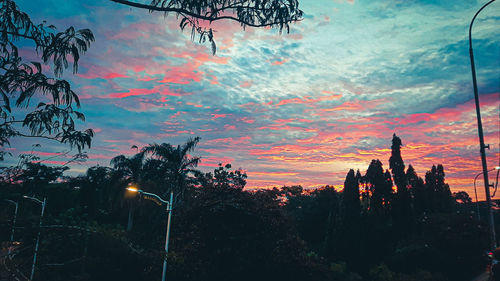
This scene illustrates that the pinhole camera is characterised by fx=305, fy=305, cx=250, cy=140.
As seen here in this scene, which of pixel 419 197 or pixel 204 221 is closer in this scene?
pixel 204 221

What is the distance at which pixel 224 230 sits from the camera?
20016 mm

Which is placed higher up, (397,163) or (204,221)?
(397,163)

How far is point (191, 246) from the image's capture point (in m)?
19.2

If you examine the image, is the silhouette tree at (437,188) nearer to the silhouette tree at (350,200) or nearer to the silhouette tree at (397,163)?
the silhouette tree at (397,163)

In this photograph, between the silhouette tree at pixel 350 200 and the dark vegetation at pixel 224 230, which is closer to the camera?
the dark vegetation at pixel 224 230

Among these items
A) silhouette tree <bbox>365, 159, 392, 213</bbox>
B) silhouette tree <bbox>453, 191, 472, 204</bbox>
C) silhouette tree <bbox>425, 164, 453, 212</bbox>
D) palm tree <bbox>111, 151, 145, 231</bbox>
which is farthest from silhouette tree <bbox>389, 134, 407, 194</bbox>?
silhouette tree <bbox>453, 191, 472, 204</bbox>

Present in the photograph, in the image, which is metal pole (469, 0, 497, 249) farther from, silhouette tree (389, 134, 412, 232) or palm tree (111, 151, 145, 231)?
palm tree (111, 151, 145, 231)

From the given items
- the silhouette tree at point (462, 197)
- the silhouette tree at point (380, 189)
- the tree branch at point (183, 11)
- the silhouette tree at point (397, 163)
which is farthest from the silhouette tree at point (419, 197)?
the silhouette tree at point (462, 197)

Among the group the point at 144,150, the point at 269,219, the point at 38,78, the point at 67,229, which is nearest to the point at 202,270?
the point at 269,219

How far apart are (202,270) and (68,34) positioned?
1530 centimetres

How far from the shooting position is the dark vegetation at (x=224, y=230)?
11802 mm

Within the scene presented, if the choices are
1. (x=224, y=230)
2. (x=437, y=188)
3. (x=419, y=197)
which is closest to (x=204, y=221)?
(x=224, y=230)

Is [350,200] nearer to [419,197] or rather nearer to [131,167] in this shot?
[419,197]

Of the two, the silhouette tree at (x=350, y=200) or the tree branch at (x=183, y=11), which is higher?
the tree branch at (x=183, y=11)
